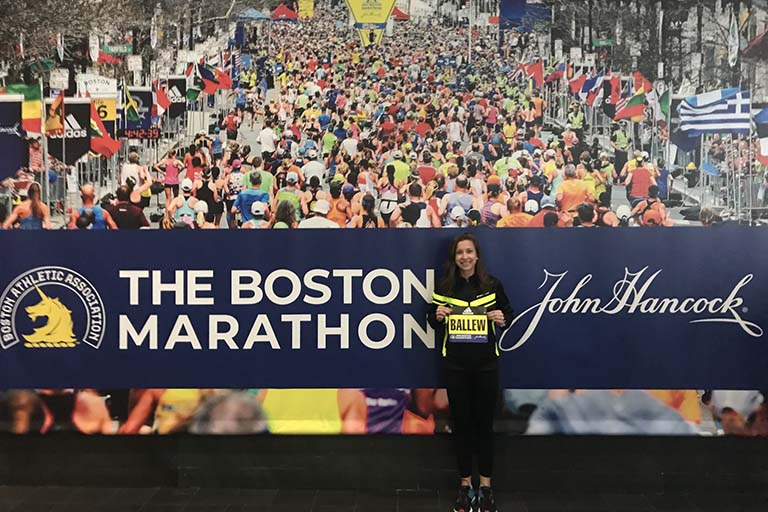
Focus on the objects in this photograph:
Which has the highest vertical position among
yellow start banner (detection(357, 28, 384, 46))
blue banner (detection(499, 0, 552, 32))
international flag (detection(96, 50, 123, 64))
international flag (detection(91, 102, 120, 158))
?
blue banner (detection(499, 0, 552, 32))

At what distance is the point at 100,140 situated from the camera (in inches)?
130

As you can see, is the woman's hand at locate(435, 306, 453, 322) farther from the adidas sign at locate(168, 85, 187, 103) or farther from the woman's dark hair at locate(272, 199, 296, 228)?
the adidas sign at locate(168, 85, 187, 103)

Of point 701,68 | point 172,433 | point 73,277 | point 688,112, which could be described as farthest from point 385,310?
point 701,68

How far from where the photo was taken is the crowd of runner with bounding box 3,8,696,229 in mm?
3236

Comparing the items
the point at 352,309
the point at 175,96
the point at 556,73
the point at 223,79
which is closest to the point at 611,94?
the point at 556,73

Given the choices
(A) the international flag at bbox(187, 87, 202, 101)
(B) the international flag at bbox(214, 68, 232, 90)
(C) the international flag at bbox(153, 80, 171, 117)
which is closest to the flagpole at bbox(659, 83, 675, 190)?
(B) the international flag at bbox(214, 68, 232, 90)

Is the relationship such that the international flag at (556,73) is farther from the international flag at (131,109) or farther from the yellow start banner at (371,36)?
the international flag at (131,109)

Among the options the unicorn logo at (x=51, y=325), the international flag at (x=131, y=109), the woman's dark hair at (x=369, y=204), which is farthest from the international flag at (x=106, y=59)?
the woman's dark hair at (x=369, y=204)

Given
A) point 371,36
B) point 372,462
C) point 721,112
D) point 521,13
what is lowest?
point 372,462

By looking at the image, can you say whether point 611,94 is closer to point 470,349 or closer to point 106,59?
point 470,349

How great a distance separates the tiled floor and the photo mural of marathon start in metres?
0.37

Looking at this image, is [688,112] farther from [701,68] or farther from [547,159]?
[547,159]

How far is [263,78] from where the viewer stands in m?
3.29

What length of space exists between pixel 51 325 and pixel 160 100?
4.73ft
